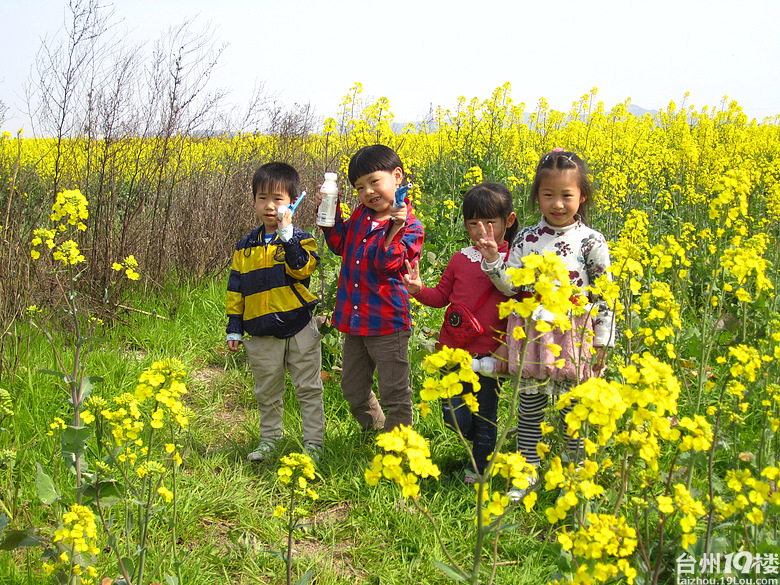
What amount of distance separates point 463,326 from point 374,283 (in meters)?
0.44

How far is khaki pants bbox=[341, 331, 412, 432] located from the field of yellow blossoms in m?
0.25

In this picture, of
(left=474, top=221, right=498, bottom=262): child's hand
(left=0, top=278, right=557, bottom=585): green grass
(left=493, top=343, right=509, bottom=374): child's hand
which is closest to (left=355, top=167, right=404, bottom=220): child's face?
(left=474, top=221, right=498, bottom=262): child's hand

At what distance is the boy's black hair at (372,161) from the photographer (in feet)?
7.98

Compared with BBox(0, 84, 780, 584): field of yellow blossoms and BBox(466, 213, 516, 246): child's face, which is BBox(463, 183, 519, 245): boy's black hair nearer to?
BBox(466, 213, 516, 246): child's face

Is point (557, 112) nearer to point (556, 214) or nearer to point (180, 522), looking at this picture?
point (556, 214)

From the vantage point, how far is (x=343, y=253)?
8.78 feet

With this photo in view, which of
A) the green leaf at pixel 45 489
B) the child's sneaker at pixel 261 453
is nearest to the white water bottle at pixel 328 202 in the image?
the child's sneaker at pixel 261 453

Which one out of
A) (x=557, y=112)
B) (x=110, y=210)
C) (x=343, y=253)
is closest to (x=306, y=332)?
(x=343, y=253)

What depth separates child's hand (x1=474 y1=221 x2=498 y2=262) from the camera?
219 cm

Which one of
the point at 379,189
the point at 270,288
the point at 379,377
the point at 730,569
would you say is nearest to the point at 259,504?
the point at 379,377

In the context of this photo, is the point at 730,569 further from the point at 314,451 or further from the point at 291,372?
the point at 291,372

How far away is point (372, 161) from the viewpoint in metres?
2.43

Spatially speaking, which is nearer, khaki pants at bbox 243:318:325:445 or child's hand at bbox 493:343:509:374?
child's hand at bbox 493:343:509:374

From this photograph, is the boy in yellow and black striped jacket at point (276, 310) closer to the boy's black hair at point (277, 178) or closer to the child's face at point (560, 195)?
the boy's black hair at point (277, 178)
